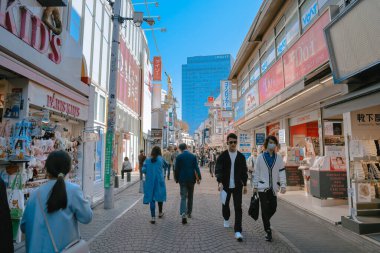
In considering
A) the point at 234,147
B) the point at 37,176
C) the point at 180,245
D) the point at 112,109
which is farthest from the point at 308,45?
the point at 37,176

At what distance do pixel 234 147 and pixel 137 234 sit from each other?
267 cm

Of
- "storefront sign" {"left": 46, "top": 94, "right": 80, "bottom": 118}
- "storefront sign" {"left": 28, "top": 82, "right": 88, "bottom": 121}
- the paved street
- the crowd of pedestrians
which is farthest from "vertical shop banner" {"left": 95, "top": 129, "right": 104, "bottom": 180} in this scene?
the crowd of pedestrians

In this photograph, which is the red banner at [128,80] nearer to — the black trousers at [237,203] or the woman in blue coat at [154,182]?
the woman in blue coat at [154,182]

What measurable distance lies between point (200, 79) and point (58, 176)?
599 ft

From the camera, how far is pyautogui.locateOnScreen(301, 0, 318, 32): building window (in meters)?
9.27

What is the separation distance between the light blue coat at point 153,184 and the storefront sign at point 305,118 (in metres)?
6.33

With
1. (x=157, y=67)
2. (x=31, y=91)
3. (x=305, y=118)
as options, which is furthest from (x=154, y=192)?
(x=157, y=67)

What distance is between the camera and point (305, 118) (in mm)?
10867

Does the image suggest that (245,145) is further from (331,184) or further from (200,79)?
(200,79)

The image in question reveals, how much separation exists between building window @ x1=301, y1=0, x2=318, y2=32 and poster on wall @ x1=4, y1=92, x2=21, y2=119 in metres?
9.14

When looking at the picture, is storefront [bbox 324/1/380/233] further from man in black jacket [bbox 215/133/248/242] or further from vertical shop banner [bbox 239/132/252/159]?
vertical shop banner [bbox 239/132/252/159]

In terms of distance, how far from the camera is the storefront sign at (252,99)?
15.3 m

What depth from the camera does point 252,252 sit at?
14.6ft

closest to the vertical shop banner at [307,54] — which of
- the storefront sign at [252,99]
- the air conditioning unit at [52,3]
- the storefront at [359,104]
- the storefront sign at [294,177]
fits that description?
the storefront at [359,104]
